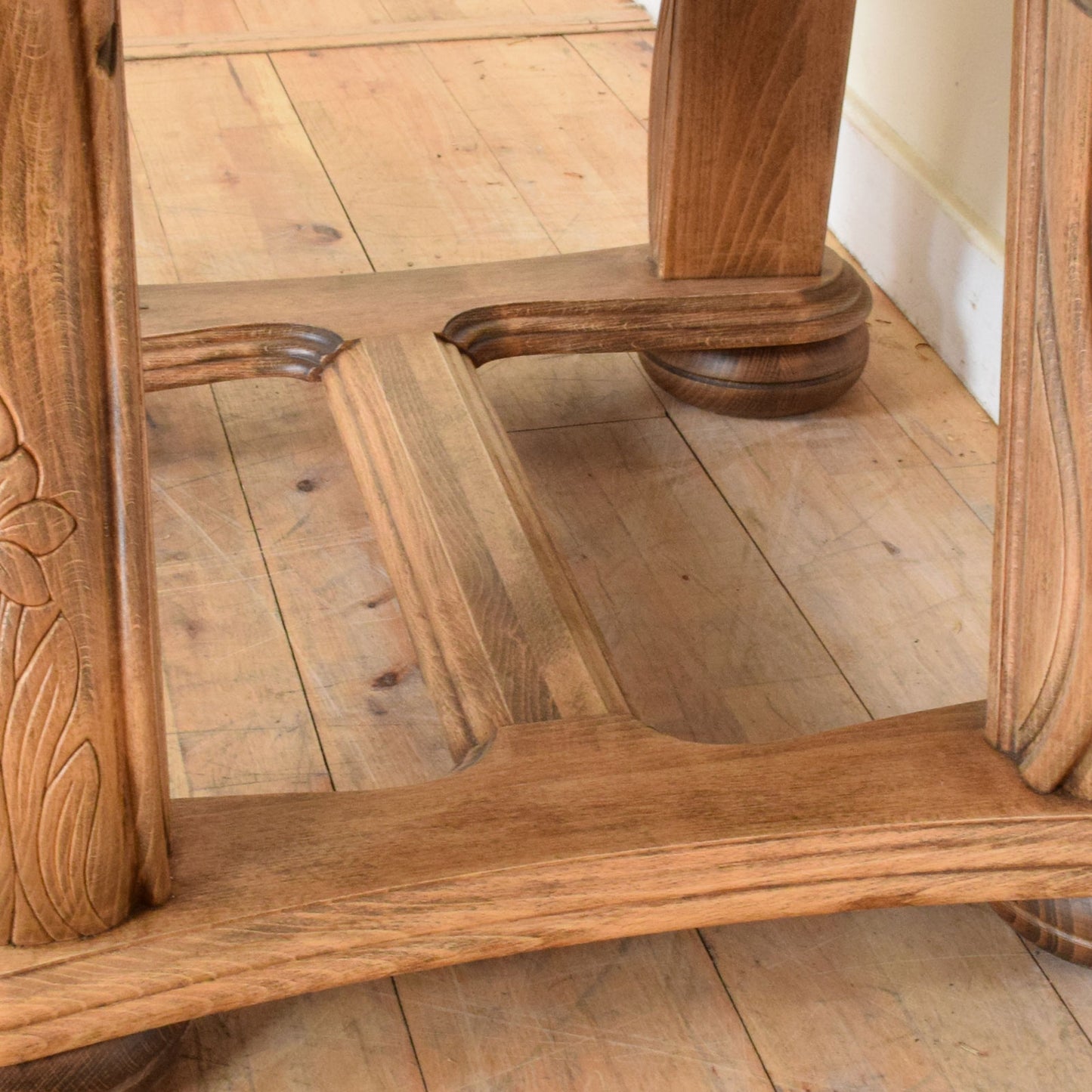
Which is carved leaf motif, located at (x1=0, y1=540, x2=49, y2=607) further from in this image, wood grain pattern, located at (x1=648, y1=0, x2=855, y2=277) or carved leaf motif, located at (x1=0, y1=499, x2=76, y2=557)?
wood grain pattern, located at (x1=648, y1=0, x2=855, y2=277)

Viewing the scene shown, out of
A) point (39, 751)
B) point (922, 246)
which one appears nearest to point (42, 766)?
point (39, 751)

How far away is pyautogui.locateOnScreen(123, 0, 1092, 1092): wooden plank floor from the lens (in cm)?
71

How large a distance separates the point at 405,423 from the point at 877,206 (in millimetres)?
668


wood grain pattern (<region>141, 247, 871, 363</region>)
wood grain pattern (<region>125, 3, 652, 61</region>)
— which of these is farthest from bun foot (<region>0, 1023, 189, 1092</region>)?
wood grain pattern (<region>125, 3, 652, 61</region>)

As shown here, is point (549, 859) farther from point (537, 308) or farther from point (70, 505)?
point (537, 308)

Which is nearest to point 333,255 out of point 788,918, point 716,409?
point 716,409

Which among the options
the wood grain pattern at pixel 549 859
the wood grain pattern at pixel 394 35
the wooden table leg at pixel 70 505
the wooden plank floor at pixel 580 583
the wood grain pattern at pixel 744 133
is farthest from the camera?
the wood grain pattern at pixel 394 35

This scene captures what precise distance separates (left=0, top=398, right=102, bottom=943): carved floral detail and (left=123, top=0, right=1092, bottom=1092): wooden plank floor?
0.54 feet

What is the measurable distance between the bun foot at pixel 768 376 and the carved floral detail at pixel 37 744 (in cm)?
73

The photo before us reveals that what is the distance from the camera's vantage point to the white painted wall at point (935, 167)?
1.22 meters

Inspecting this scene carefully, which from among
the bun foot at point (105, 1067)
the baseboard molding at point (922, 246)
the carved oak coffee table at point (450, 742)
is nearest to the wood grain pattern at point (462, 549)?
the carved oak coffee table at point (450, 742)

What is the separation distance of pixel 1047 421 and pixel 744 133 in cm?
51

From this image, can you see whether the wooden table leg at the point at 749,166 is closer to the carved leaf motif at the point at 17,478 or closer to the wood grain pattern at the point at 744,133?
the wood grain pattern at the point at 744,133

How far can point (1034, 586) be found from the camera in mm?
679
